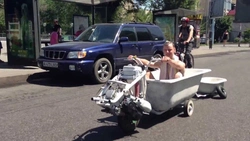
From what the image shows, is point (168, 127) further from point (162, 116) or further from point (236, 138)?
point (236, 138)

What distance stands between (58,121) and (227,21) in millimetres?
48859

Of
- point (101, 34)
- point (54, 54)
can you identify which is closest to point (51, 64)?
point (54, 54)

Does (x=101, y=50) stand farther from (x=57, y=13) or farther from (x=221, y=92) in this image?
(x=57, y=13)

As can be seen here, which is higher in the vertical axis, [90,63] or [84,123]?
[90,63]

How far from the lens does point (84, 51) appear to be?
8430 millimetres

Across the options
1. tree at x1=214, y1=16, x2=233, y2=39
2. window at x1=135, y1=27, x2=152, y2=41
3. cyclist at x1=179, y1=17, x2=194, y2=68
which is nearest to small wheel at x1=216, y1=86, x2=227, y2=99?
cyclist at x1=179, y1=17, x2=194, y2=68

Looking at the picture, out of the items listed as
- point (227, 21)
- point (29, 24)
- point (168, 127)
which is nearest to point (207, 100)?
point (168, 127)

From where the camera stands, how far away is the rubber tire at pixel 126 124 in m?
4.41

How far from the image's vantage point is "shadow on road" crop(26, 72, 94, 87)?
891 centimetres

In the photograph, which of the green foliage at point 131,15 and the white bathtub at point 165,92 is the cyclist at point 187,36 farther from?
the green foliage at point 131,15

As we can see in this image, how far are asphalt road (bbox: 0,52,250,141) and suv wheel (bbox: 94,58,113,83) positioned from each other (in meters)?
1.21

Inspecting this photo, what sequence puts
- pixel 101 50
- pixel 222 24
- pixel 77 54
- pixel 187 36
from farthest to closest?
1. pixel 222 24
2. pixel 187 36
3. pixel 101 50
4. pixel 77 54

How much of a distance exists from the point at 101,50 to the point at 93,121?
3783mm

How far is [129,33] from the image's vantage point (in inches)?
391
